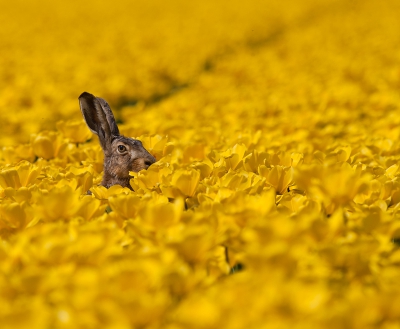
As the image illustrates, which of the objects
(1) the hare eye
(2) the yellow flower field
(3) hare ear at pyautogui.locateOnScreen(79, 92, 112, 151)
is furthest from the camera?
(3) hare ear at pyautogui.locateOnScreen(79, 92, 112, 151)

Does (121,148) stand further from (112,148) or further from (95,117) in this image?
(95,117)

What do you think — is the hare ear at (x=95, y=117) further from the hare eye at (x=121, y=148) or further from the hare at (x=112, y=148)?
the hare eye at (x=121, y=148)

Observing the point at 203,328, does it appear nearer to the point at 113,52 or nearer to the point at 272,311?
the point at 272,311

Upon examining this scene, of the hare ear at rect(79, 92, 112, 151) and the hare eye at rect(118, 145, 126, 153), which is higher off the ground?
the hare ear at rect(79, 92, 112, 151)

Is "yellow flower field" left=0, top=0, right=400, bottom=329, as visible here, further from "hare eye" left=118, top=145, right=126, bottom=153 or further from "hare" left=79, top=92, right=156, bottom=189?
"hare eye" left=118, top=145, right=126, bottom=153

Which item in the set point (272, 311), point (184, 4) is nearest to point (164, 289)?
point (272, 311)

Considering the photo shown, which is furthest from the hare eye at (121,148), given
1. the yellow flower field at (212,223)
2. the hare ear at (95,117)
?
the hare ear at (95,117)

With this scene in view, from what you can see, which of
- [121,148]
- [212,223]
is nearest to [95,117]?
[121,148]

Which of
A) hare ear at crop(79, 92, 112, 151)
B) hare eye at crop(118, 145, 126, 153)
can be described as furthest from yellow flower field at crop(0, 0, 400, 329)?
hare eye at crop(118, 145, 126, 153)
